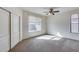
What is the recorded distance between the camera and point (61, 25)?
25.2ft

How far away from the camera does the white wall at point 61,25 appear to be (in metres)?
6.78

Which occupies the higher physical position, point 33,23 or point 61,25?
point 33,23

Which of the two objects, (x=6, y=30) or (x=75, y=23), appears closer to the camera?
(x=6, y=30)

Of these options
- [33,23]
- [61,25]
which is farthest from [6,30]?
[61,25]

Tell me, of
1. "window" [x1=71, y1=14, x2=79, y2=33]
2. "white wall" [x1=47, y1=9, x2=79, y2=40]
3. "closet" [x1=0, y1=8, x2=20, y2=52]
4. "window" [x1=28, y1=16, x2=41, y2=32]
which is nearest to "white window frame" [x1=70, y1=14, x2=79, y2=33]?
"window" [x1=71, y1=14, x2=79, y2=33]

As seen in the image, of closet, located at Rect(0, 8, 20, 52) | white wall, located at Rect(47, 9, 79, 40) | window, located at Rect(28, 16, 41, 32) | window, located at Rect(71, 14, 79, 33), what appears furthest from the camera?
window, located at Rect(28, 16, 41, 32)

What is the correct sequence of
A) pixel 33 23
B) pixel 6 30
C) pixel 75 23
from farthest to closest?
pixel 33 23, pixel 75 23, pixel 6 30

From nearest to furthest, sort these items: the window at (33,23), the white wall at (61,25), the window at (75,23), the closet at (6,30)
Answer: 1. the closet at (6,30)
2. the window at (75,23)
3. the white wall at (61,25)
4. the window at (33,23)

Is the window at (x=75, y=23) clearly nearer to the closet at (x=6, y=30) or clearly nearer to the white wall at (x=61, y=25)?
the white wall at (x=61, y=25)

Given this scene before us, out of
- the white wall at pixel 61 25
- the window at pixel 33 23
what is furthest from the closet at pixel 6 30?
the white wall at pixel 61 25

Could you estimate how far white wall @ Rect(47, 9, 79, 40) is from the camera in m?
6.78

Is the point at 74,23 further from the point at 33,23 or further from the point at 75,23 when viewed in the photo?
the point at 33,23

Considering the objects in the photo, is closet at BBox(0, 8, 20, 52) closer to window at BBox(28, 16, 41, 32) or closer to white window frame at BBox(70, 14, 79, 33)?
window at BBox(28, 16, 41, 32)
